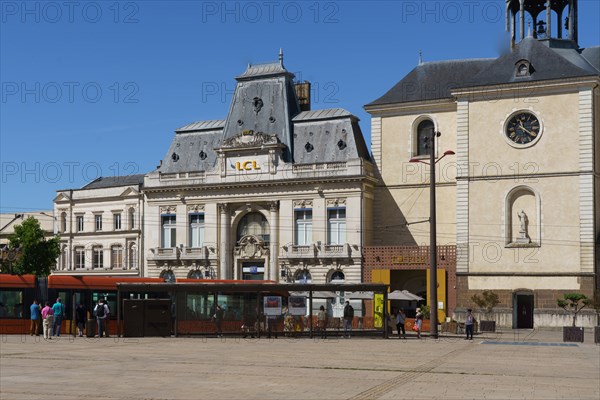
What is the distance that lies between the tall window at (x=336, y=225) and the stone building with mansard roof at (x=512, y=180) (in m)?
2.71

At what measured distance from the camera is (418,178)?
64.1m

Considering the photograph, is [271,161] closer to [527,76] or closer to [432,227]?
[527,76]

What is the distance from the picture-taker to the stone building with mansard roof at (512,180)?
56531 millimetres

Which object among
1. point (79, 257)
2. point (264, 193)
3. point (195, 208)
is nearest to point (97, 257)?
point (79, 257)

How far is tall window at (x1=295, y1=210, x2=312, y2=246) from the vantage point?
65750 mm

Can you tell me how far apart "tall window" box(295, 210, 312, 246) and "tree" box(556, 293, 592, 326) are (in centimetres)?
1819

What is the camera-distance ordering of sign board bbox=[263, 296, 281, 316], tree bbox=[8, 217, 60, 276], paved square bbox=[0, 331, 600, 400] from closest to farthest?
paved square bbox=[0, 331, 600, 400] → sign board bbox=[263, 296, 281, 316] → tree bbox=[8, 217, 60, 276]

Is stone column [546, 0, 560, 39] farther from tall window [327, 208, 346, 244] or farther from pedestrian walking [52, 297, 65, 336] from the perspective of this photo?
pedestrian walking [52, 297, 65, 336]

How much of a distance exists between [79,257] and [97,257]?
7.10 feet

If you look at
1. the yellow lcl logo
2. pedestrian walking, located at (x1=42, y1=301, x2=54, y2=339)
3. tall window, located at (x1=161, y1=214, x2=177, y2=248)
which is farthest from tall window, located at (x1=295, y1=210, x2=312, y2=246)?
pedestrian walking, located at (x1=42, y1=301, x2=54, y2=339)

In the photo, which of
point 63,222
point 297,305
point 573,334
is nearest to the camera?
point 297,305

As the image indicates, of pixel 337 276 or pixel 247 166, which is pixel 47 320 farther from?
pixel 247 166

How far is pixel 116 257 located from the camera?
79.3 meters

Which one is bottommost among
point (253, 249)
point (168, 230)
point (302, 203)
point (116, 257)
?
point (116, 257)
